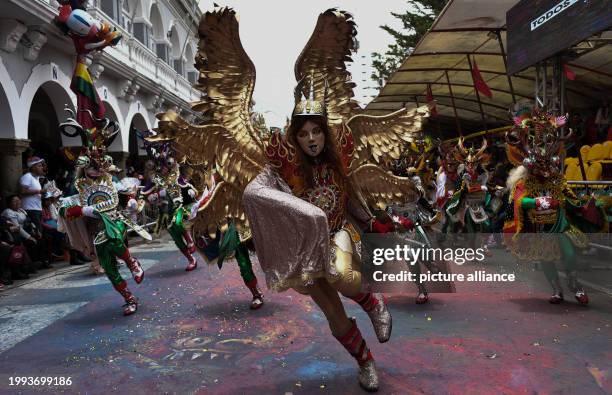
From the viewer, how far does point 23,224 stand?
312 inches

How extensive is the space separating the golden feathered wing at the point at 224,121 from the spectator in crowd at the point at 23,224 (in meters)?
5.57

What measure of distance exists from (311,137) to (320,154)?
22 centimetres

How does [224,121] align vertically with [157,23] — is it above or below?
below

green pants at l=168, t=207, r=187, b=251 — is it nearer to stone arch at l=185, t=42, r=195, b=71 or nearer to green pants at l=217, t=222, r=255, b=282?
green pants at l=217, t=222, r=255, b=282

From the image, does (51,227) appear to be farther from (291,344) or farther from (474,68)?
(474,68)

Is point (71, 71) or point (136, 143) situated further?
point (136, 143)

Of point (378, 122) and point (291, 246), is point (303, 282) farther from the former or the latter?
point (378, 122)

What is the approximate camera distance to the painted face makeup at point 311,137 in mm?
3176

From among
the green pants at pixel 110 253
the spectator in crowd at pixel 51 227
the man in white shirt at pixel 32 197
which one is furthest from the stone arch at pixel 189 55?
the green pants at pixel 110 253

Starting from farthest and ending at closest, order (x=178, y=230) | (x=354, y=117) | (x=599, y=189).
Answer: (x=178, y=230), (x=599, y=189), (x=354, y=117)

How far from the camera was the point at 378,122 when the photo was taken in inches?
141

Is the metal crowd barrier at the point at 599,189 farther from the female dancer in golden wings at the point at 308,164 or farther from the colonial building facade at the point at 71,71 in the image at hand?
the colonial building facade at the point at 71,71

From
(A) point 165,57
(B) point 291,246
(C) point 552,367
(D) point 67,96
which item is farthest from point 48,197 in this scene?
(A) point 165,57

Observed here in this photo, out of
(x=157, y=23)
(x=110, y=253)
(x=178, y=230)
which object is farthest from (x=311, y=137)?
(x=157, y=23)
